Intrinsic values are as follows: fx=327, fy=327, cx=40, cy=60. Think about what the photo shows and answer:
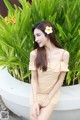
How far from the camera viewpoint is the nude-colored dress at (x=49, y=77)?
2252mm

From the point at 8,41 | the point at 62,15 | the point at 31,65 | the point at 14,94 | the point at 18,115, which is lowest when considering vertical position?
the point at 18,115

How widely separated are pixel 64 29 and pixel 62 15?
149 millimetres

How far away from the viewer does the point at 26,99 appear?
2.42 meters

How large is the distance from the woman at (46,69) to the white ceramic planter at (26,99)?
0.11 meters

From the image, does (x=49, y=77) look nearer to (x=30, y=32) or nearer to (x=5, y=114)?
(x=30, y=32)

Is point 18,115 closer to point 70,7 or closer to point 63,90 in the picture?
point 63,90

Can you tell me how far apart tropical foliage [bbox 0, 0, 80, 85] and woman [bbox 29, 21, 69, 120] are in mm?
169

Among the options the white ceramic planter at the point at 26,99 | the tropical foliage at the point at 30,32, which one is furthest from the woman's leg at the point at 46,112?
the tropical foliage at the point at 30,32

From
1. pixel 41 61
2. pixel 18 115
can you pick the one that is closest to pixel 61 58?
pixel 41 61

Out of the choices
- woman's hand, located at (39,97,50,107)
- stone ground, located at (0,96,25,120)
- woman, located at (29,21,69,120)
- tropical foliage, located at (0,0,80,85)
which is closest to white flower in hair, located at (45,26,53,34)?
woman, located at (29,21,69,120)

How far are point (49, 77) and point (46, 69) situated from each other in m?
0.07

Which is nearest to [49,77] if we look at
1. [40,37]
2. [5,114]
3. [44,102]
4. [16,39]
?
[44,102]

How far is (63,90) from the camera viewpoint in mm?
2471

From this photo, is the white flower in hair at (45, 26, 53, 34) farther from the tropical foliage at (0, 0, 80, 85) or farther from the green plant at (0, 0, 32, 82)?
the green plant at (0, 0, 32, 82)
